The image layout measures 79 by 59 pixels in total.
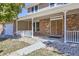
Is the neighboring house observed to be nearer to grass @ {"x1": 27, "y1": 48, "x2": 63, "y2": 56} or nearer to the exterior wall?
the exterior wall

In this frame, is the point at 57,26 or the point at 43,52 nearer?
the point at 43,52

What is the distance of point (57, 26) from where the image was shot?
1661cm

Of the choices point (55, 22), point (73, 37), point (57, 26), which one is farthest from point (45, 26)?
point (73, 37)

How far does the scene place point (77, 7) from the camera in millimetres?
12227

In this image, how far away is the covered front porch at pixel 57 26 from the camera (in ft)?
42.5

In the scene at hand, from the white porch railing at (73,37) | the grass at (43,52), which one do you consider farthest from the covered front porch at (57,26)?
the grass at (43,52)

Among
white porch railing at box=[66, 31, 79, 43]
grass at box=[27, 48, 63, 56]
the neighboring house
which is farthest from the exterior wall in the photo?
grass at box=[27, 48, 63, 56]

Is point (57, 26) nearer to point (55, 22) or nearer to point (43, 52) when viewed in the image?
point (55, 22)

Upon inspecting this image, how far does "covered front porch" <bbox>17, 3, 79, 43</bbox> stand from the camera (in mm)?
12969

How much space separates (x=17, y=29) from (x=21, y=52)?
358 inches

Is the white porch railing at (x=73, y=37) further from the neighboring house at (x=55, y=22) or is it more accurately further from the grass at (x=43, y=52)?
the grass at (x=43, y=52)

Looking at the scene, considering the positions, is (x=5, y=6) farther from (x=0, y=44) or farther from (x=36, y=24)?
(x=36, y=24)

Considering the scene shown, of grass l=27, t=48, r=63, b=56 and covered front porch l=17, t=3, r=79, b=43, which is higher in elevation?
covered front porch l=17, t=3, r=79, b=43

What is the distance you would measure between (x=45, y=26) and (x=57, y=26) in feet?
6.63
